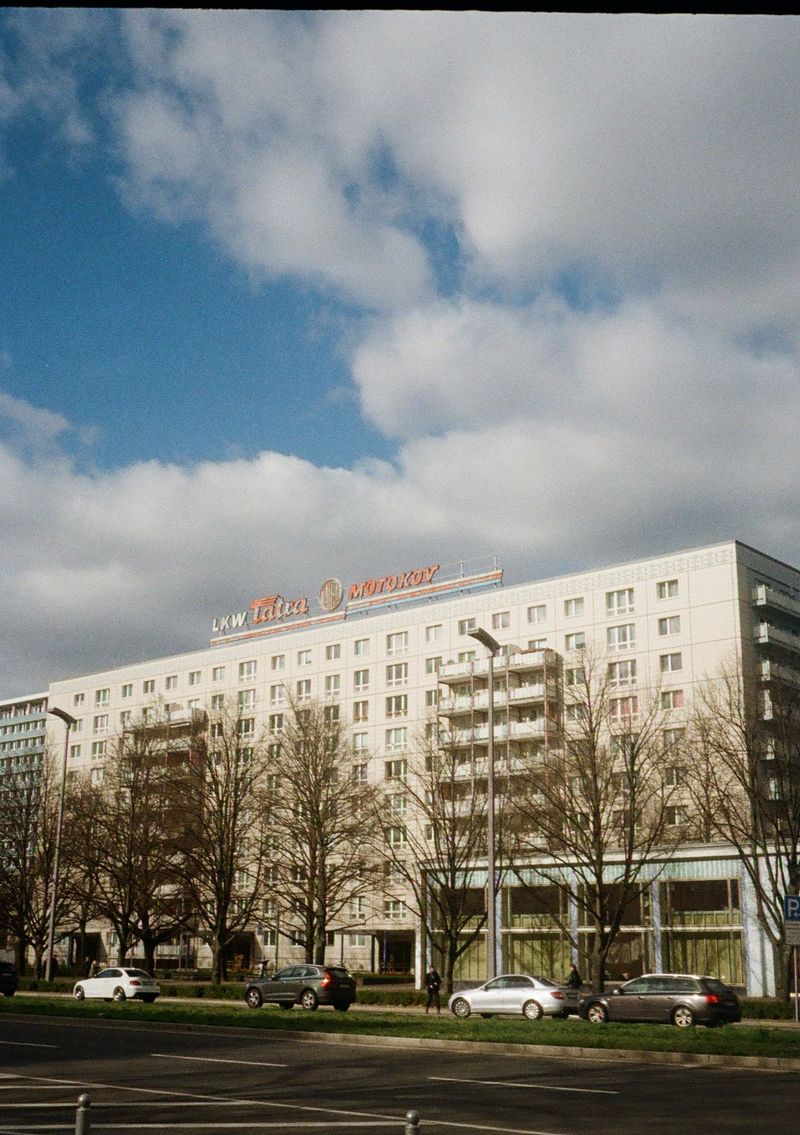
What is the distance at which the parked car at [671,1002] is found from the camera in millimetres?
29391

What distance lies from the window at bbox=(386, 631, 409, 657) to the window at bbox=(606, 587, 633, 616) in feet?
52.7

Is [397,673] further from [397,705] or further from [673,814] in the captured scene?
[673,814]

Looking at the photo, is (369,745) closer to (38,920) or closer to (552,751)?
(38,920)

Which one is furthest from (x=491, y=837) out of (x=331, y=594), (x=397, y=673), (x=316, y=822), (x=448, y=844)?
(x=331, y=594)

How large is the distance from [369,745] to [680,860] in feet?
102

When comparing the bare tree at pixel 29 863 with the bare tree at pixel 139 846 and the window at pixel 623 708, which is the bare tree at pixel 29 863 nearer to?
the bare tree at pixel 139 846

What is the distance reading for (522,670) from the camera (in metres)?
68.9

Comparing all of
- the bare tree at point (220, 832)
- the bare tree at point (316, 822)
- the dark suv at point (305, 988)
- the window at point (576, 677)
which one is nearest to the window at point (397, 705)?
the bare tree at point (316, 822)

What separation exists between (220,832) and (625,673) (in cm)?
2564

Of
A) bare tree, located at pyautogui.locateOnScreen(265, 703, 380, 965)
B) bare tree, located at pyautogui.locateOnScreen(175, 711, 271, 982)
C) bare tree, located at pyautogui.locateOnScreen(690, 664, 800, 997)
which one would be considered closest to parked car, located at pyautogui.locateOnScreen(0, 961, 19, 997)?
bare tree, located at pyautogui.locateOnScreen(175, 711, 271, 982)

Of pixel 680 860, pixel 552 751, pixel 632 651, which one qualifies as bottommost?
pixel 680 860

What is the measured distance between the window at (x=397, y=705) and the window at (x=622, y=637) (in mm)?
16016

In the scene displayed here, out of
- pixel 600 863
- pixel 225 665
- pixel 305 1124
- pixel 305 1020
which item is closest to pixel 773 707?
pixel 600 863

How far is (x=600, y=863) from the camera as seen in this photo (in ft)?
129
